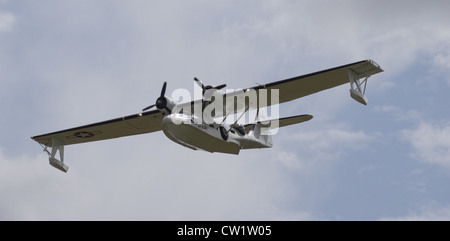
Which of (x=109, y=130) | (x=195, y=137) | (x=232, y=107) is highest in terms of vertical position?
(x=109, y=130)

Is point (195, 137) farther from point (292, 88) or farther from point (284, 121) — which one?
point (284, 121)

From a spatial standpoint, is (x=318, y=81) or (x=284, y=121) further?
(x=284, y=121)

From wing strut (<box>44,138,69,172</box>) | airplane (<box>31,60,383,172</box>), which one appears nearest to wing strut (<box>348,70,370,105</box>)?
airplane (<box>31,60,383,172</box>)

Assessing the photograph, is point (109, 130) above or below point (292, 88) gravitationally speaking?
above

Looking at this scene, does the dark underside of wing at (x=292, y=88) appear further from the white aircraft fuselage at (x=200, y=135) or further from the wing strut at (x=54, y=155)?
the wing strut at (x=54, y=155)

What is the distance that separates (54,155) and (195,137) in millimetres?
10668

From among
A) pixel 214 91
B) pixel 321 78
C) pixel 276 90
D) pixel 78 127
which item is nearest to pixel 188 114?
pixel 214 91

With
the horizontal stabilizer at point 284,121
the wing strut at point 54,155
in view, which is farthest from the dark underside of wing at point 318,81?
the wing strut at point 54,155

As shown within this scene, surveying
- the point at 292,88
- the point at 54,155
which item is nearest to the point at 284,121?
the point at 292,88

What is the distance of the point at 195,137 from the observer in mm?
29109

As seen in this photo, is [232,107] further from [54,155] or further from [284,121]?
[54,155]

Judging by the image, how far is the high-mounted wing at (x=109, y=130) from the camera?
Result: 33.6 metres

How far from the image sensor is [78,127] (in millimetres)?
35281

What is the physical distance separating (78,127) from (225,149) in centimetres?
A: 908
